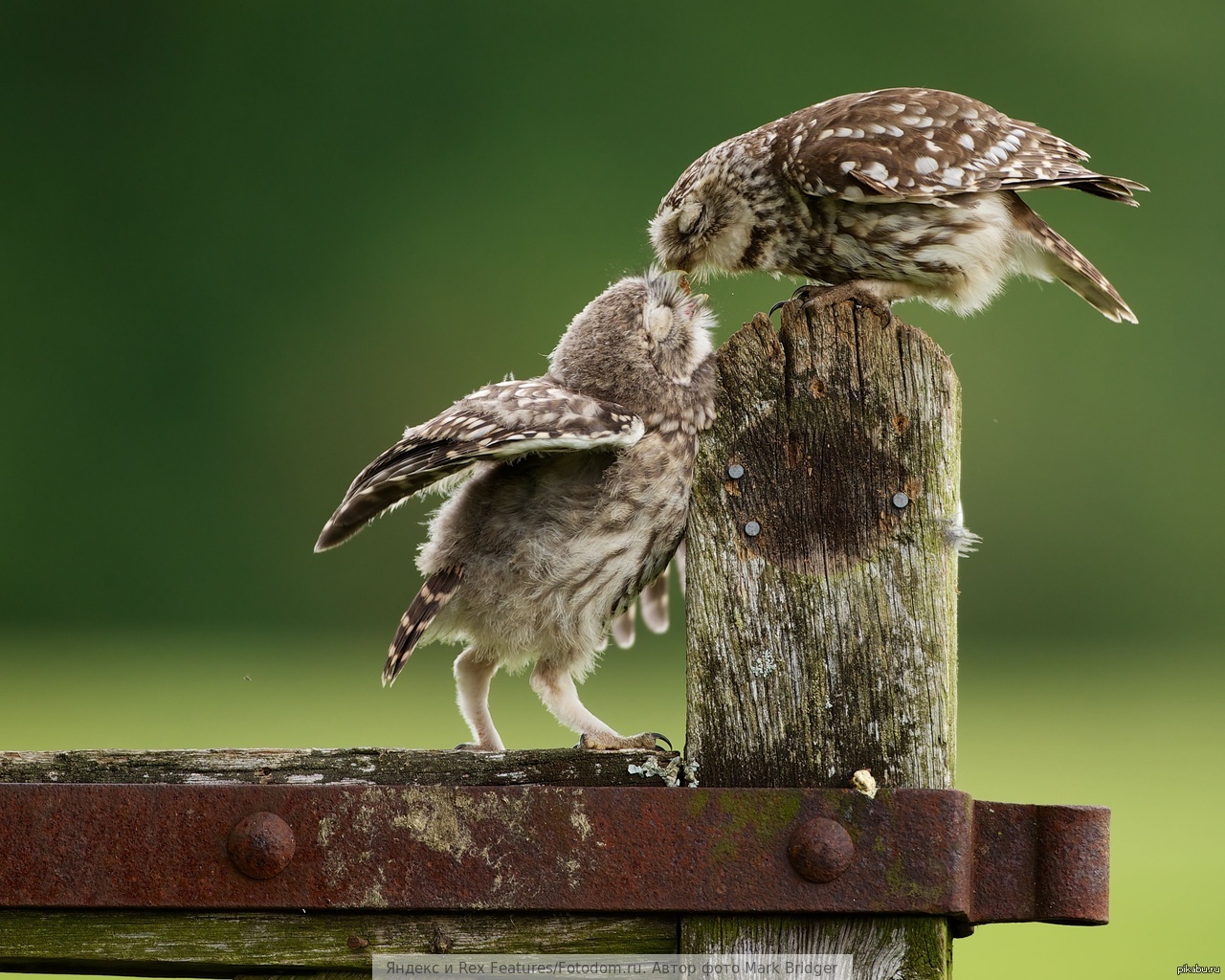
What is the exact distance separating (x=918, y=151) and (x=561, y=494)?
148cm

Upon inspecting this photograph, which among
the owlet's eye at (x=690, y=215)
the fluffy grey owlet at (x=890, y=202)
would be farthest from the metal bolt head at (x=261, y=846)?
the owlet's eye at (x=690, y=215)

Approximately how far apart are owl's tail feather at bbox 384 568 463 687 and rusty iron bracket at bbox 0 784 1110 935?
611 millimetres

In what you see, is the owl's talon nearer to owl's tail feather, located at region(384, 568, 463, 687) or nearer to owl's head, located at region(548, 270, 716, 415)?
owl's tail feather, located at region(384, 568, 463, 687)

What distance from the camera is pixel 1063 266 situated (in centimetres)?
353

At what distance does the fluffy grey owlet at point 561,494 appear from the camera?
217 centimetres

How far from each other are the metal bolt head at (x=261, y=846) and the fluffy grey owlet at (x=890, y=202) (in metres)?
1.89

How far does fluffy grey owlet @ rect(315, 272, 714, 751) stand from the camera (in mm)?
2166

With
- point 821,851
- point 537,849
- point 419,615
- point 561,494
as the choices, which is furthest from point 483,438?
Result: point 821,851

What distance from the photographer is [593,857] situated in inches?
64.9

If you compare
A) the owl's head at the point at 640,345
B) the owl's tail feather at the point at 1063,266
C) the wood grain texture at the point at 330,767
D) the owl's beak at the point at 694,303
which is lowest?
the wood grain texture at the point at 330,767

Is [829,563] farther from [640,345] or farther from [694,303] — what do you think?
[694,303]

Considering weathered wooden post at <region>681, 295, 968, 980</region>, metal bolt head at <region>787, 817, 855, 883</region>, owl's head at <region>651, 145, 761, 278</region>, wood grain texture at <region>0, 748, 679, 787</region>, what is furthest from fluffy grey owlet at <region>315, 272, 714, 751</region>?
owl's head at <region>651, 145, 761, 278</region>

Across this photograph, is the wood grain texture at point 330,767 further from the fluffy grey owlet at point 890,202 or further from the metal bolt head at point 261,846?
the fluffy grey owlet at point 890,202

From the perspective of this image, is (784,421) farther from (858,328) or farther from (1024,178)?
(1024,178)
